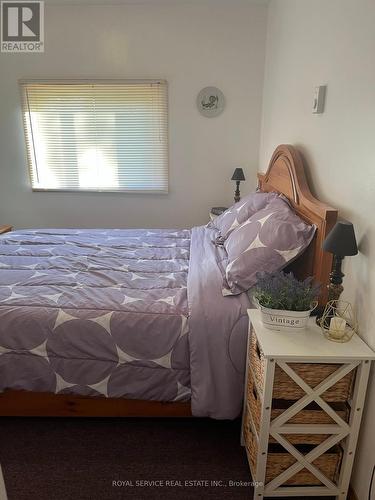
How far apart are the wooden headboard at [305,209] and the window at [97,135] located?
5.03ft

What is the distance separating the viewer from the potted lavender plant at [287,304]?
1.23 meters

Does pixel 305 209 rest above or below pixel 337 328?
above

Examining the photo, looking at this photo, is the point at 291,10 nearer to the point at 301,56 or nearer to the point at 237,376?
the point at 301,56

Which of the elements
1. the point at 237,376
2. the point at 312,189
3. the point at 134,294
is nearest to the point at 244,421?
the point at 237,376

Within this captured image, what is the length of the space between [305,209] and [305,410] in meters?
0.92

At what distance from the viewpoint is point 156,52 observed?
3244 millimetres

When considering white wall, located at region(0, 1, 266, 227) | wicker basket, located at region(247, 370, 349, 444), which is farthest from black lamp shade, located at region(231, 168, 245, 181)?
wicker basket, located at region(247, 370, 349, 444)

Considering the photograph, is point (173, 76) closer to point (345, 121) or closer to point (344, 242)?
point (345, 121)

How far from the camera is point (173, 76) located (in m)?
3.29

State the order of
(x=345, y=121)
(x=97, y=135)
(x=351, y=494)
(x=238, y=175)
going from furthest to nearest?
(x=97, y=135) < (x=238, y=175) < (x=345, y=121) < (x=351, y=494)

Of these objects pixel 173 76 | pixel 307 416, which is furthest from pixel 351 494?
pixel 173 76

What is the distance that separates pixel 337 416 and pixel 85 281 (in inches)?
50.3

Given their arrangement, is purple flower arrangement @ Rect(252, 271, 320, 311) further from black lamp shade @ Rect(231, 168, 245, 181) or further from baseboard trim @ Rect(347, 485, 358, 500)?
black lamp shade @ Rect(231, 168, 245, 181)

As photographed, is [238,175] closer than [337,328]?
No
